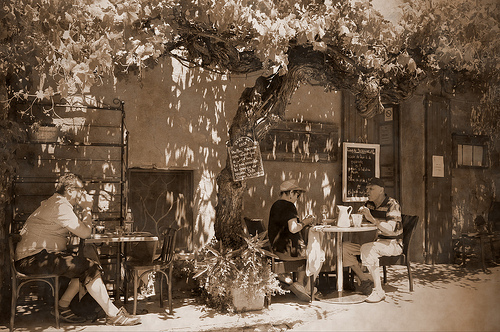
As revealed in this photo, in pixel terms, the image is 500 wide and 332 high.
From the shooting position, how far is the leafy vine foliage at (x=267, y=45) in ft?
10.6

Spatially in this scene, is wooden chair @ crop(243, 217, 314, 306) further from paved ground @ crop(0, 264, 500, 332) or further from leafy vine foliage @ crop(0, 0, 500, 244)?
paved ground @ crop(0, 264, 500, 332)

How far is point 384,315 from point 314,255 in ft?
2.92

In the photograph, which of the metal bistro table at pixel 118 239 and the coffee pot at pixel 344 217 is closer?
the metal bistro table at pixel 118 239

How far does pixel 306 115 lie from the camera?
5625mm

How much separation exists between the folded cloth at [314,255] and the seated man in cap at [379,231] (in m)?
0.38

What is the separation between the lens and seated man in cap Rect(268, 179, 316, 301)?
15.1 feet

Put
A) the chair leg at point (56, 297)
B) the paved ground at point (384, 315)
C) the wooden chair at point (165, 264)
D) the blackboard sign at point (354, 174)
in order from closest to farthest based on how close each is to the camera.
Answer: the chair leg at point (56, 297), the paved ground at point (384, 315), the wooden chair at point (165, 264), the blackboard sign at point (354, 174)

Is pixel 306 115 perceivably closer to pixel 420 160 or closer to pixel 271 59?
pixel 420 160

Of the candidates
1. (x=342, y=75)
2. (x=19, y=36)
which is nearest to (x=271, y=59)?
(x=342, y=75)

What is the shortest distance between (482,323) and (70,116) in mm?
4280

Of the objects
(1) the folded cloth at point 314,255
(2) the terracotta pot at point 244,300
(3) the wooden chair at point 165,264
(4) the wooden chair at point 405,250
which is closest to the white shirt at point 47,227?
(3) the wooden chair at point 165,264

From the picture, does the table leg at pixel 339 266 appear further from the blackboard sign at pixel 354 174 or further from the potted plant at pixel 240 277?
the blackboard sign at pixel 354 174

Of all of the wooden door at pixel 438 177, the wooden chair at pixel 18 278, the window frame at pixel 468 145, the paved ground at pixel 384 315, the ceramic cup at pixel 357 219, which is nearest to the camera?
the wooden chair at pixel 18 278

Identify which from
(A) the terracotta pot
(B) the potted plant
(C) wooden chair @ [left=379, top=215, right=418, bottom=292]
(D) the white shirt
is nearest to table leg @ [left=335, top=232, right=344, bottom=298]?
(C) wooden chair @ [left=379, top=215, right=418, bottom=292]
